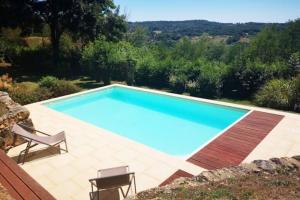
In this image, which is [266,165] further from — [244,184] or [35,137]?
[35,137]

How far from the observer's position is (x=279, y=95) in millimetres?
12461

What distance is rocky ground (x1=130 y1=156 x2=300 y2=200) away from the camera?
3.50 metres

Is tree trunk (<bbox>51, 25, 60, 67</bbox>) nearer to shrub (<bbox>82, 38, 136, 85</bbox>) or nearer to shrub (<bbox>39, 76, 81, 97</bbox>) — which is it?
shrub (<bbox>82, 38, 136, 85</bbox>)

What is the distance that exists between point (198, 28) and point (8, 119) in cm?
10815

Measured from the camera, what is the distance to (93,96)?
598 inches

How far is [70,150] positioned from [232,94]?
32.6ft

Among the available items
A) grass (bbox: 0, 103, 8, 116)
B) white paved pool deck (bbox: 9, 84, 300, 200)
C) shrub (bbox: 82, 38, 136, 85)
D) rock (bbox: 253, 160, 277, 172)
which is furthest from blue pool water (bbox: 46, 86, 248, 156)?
rock (bbox: 253, 160, 277, 172)

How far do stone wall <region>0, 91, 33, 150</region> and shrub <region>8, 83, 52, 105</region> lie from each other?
151 inches

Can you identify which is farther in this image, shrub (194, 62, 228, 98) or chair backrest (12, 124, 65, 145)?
shrub (194, 62, 228, 98)

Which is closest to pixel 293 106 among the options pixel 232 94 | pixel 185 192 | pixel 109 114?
pixel 232 94

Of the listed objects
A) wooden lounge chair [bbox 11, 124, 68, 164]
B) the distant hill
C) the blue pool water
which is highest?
the distant hill

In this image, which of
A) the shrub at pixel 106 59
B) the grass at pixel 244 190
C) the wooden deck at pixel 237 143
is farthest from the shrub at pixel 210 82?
the grass at pixel 244 190

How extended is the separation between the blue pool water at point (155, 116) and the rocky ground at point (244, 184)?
4.75 meters

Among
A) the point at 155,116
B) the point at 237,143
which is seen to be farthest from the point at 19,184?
the point at 155,116
